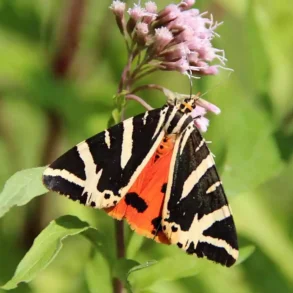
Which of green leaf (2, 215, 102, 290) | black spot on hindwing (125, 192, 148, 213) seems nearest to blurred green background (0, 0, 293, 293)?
black spot on hindwing (125, 192, 148, 213)

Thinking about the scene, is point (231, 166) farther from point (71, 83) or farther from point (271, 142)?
point (71, 83)

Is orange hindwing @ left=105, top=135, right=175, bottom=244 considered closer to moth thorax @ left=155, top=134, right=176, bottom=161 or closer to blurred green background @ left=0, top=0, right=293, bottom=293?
moth thorax @ left=155, top=134, right=176, bottom=161

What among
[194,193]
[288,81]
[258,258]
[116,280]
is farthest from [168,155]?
[288,81]

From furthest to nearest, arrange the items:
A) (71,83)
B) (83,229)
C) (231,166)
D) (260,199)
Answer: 1. (260,199)
2. (71,83)
3. (231,166)
4. (83,229)

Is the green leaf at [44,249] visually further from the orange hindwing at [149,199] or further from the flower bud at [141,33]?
the flower bud at [141,33]

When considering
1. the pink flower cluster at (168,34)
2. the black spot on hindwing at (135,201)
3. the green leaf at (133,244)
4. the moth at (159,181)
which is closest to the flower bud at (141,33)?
the pink flower cluster at (168,34)

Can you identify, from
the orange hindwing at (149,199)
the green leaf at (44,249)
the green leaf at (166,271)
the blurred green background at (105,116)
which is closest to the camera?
the green leaf at (44,249)
